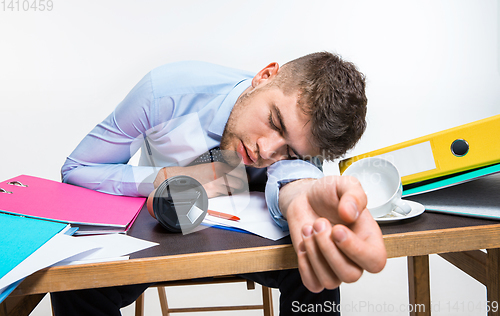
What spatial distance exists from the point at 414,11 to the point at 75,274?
185 centimetres

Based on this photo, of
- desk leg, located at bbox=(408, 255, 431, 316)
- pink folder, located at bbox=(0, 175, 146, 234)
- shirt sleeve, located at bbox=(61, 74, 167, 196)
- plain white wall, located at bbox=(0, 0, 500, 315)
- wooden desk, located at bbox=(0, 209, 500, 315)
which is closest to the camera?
wooden desk, located at bbox=(0, 209, 500, 315)

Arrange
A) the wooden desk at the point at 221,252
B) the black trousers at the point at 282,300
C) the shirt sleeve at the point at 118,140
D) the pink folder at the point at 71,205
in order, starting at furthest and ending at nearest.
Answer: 1. the shirt sleeve at the point at 118,140
2. the black trousers at the point at 282,300
3. the pink folder at the point at 71,205
4. the wooden desk at the point at 221,252

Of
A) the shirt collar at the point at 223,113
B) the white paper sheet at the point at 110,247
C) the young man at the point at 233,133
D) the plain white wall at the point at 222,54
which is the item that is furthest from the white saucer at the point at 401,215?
the plain white wall at the point at 222,54

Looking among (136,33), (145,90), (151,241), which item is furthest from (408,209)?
(136,33)

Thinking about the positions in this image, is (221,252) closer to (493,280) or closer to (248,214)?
(248,214)

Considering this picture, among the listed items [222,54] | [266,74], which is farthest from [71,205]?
[222,54]

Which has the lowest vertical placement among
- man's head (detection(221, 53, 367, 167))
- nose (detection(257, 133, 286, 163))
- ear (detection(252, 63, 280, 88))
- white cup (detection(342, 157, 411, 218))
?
white cup (detection(342, 157, 411, 218))

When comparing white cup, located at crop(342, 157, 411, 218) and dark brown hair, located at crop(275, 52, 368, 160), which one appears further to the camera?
dark brown hair, located at crop(275, 52, 368, 160)

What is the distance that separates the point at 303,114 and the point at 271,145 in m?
0.11

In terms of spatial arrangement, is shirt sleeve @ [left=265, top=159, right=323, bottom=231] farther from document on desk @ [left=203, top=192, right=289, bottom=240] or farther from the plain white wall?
the plain white wall

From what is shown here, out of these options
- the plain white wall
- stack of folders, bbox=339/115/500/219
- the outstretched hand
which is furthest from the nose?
the plain white wall

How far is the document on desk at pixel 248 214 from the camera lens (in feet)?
1.79

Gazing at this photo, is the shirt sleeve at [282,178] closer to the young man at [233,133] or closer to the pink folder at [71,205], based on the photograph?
the young man at [233,133]

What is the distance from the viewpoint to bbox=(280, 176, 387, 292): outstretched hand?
0.35m
